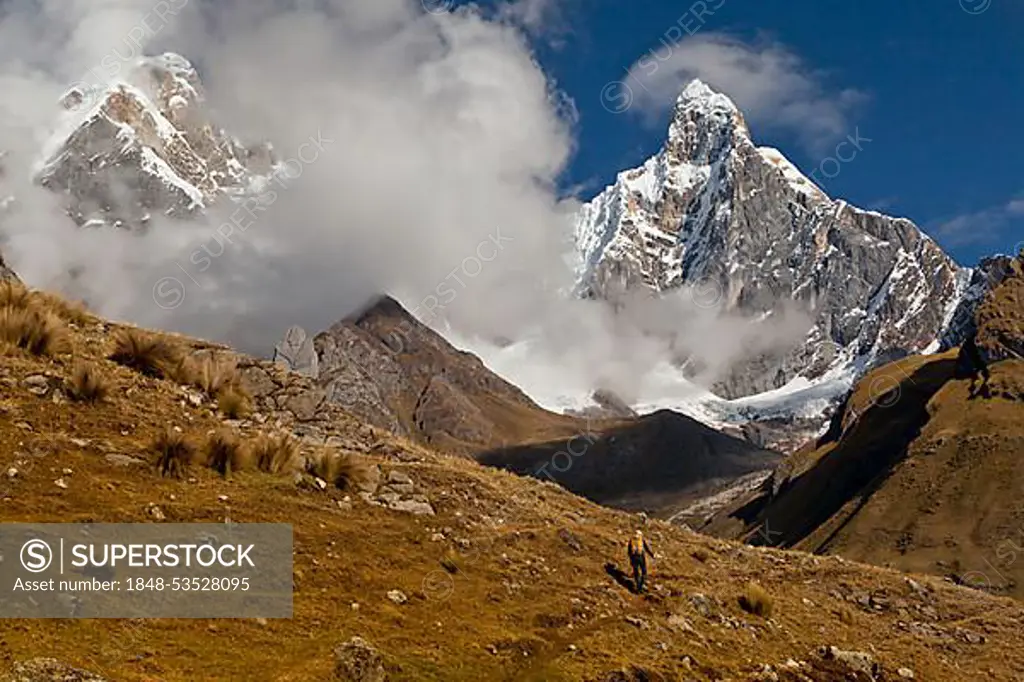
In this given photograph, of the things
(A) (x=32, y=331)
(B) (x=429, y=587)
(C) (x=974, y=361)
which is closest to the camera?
(B) (x=429, y=587)

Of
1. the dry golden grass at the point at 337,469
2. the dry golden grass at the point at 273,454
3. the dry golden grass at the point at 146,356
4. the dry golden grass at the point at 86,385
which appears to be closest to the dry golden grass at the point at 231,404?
the dry golden grass at the point at 146,356

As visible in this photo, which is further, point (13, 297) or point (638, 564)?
point (13, 297)

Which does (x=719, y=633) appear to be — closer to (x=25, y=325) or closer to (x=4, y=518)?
(x=4, y=518)

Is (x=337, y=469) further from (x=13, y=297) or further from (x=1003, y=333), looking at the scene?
(x=1003, y=333)

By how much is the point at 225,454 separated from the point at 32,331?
24.3ft

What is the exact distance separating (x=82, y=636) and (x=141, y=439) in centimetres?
816

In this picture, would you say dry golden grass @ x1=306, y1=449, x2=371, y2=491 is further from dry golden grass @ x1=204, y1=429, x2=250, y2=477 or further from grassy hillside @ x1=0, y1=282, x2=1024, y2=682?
dry golden grass @ x1=204, y1=429, x2=250, y2=477

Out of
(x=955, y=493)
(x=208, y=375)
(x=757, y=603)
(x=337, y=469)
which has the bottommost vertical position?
(x=757, y=603)

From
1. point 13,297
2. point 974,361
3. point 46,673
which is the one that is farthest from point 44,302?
point 974,361

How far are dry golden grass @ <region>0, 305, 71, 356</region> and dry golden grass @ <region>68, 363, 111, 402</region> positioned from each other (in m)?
2.89

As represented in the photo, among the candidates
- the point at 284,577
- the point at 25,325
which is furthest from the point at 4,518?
the point at 25,325

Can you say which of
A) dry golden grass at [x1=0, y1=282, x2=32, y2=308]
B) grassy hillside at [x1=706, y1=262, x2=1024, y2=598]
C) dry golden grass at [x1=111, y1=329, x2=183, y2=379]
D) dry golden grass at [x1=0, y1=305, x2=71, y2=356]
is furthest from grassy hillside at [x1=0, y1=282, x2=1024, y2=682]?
grassy hillside at [x1=706, y1=262, x2=1024, y2=598]

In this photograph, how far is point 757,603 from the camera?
23.9 metres

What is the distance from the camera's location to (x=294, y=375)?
30922mm
